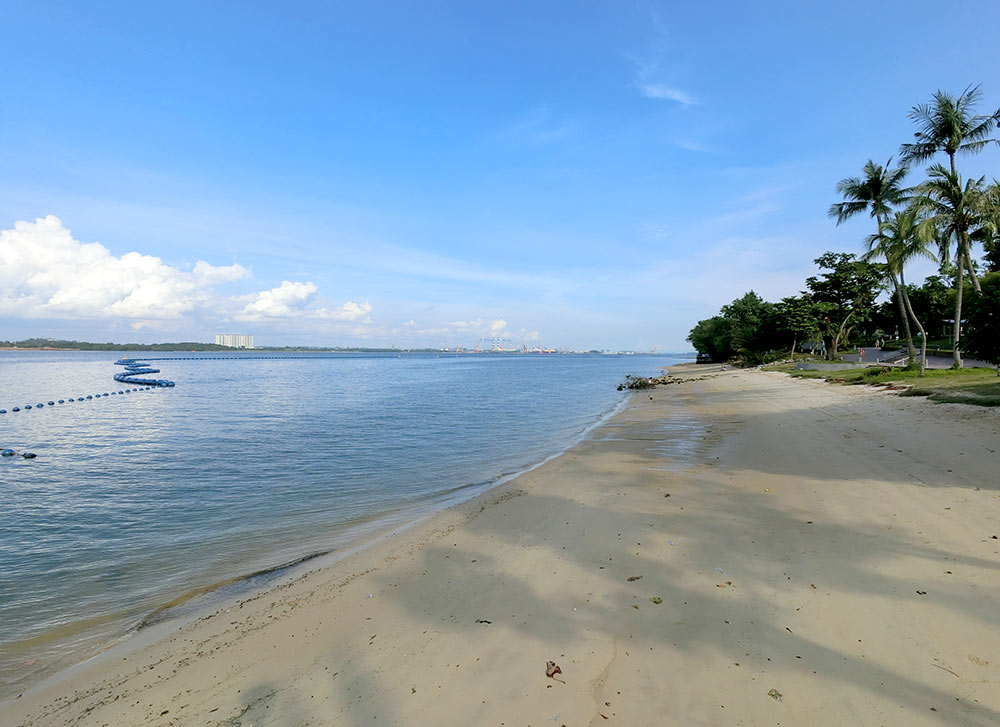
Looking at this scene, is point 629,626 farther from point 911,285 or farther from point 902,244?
point 911,285

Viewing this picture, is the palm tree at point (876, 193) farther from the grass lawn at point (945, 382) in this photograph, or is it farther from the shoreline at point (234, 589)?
the shoreline at point (234, 589)

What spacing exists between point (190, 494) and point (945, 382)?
91.3 feet

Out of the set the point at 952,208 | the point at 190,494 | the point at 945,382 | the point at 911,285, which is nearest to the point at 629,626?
the point at 190,494

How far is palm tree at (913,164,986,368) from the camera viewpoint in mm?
24797

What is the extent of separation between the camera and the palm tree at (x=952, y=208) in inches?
976

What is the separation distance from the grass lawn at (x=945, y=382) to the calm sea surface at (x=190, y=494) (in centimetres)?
1232

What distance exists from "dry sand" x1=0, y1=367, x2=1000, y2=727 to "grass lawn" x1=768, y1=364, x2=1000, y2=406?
8.68 meters

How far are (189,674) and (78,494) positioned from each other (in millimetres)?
10367

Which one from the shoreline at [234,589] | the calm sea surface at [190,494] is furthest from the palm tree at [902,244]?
the shoreline at [234,589]

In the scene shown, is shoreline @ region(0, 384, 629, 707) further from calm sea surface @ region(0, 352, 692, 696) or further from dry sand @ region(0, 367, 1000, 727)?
dry sand @ region(0, 367, 1000, 727)

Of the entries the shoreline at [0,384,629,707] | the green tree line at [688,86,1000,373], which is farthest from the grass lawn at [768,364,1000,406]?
the shoreline at [0,384,629,707]

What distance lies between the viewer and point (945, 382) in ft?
66.0

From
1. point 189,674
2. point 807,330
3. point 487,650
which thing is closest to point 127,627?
point 189,674

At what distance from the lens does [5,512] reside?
34.3ft
